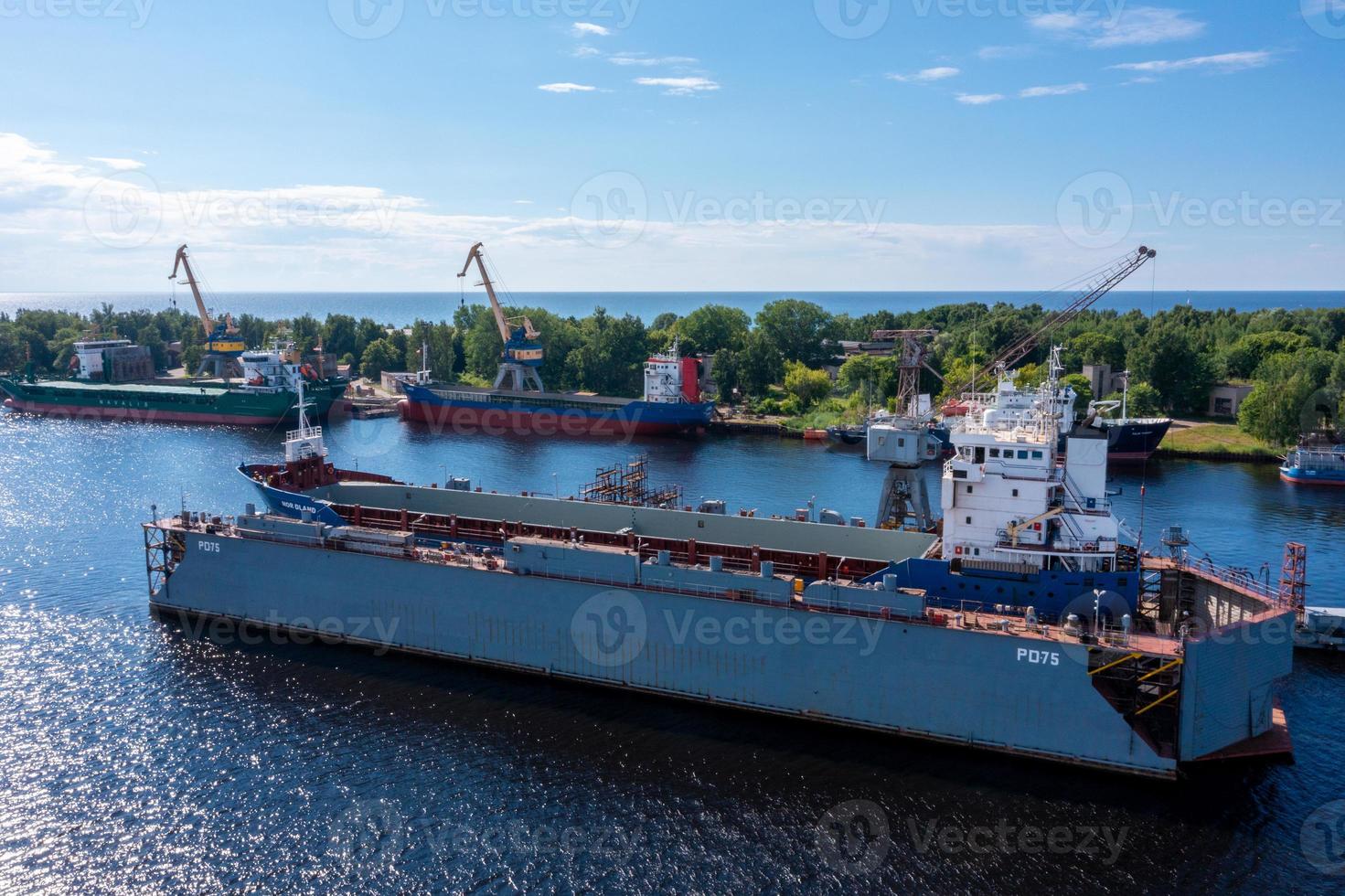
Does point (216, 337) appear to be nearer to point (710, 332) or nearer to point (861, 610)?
point (710, 332)

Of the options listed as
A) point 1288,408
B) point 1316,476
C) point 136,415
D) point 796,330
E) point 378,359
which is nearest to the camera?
point 1316,476

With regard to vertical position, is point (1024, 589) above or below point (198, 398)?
below

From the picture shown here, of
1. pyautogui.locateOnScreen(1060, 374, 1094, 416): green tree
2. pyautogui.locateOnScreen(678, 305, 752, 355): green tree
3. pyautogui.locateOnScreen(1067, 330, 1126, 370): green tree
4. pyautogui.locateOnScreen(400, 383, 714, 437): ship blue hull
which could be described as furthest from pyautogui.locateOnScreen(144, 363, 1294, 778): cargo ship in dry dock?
pyautogui.locateOnScreen(678, 305, 752, 355): green tree

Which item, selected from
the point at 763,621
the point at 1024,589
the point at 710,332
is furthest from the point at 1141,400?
the point at 763,621

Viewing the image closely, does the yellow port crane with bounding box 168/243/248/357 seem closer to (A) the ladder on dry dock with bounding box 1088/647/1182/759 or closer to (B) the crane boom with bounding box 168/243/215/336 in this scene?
(B) the crane boom with bounding box 168/243/215/336

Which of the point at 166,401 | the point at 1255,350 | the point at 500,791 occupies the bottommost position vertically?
the point at 500,791

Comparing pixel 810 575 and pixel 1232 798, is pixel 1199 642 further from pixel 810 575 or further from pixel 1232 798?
pixel 810 575
